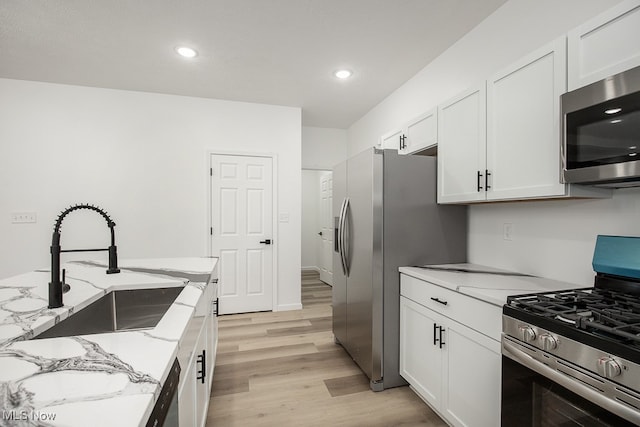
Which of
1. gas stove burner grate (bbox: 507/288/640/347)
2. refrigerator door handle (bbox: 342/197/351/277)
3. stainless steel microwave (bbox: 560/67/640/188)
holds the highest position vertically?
stainless steel microwave (bbox: 560/67/640/188)

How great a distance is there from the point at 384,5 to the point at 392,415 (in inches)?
110

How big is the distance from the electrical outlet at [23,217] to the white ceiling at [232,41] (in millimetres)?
1487

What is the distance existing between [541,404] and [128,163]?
419 centimetres

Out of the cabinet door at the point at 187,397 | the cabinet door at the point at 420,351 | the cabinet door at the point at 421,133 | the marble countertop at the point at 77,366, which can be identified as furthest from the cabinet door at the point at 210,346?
the cabinet door at the point at 421,133

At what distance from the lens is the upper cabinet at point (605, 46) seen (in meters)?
1.17

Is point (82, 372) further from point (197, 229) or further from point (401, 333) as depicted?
point (197, 229)

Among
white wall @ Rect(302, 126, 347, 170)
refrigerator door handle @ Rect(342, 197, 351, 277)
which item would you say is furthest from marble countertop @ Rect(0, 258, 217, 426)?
white wall @ Rect(302, 126, 347, 170)

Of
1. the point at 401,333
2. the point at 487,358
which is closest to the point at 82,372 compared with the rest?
the point at 487,358

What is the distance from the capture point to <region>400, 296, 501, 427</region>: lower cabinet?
146cm

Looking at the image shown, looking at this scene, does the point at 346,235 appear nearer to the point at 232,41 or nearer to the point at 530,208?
the point at 530,208

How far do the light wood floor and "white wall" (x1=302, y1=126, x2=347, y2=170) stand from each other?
9.00ft

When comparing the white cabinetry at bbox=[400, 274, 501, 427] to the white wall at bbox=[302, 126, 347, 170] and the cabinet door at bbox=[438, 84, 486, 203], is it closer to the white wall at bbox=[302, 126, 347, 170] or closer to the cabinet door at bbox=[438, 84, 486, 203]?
the cabinet door at bbox=[438, 84, 486, 203]

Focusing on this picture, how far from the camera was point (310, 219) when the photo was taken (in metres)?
7.12

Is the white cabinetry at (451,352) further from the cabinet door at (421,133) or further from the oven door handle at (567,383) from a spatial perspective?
the cabinet door at (421,133)
